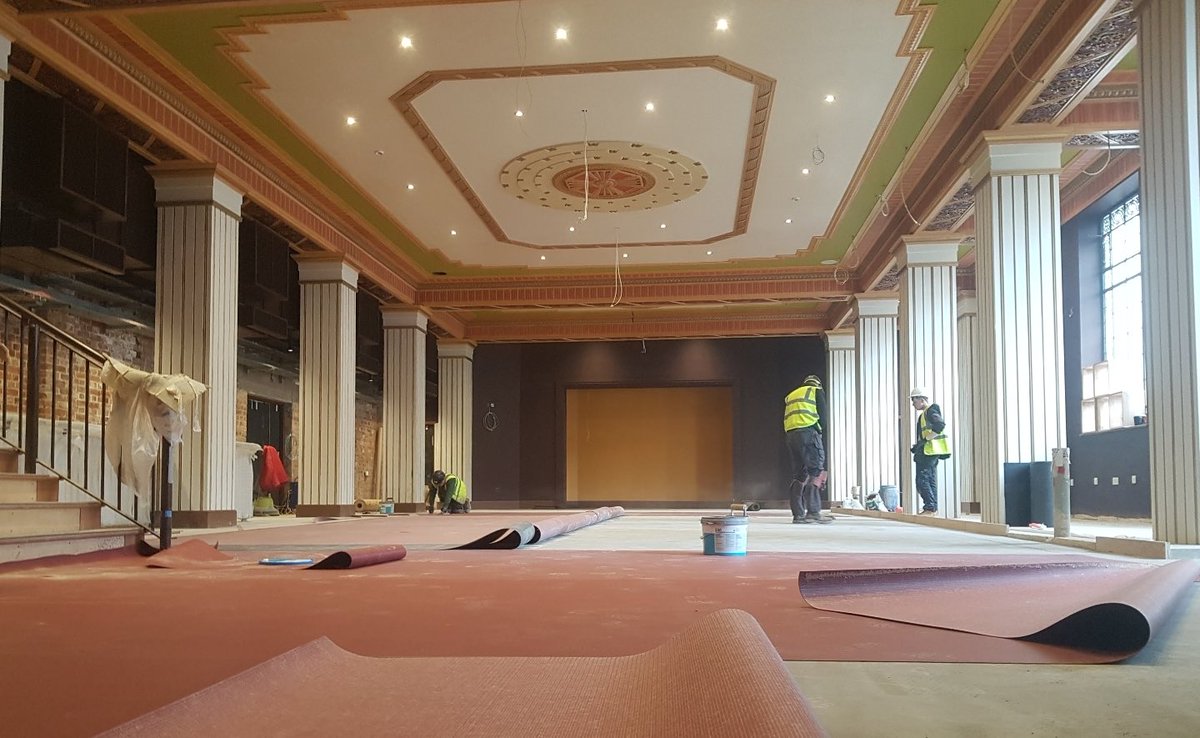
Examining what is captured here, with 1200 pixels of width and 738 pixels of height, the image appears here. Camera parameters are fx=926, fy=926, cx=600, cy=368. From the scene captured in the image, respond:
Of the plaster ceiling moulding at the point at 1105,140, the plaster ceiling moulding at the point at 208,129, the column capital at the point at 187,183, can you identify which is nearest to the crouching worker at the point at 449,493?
the plaster ceiling moulding at the point at 208,129

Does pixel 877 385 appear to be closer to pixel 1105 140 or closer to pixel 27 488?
pixel 1105 140

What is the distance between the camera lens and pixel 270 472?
17.5 metres

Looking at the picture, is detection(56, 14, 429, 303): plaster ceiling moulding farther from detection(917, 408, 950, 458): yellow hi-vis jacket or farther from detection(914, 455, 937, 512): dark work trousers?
detection(914, 455, 937, 512): dark work trousers

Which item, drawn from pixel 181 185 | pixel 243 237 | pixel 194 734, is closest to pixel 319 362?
pixel 243 237

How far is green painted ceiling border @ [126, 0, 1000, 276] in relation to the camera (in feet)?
26.5

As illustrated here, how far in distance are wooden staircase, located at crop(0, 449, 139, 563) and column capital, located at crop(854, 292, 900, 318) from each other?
13.8 meters

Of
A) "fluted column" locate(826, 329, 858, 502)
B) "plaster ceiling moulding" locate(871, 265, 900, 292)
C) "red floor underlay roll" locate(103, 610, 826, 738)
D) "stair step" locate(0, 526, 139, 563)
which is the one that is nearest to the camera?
"red floor underlay roll" locate(103, 610, 826, 738)

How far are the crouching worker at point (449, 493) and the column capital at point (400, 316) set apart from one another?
3062mm

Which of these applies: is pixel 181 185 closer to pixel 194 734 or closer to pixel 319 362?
pixel 319 362

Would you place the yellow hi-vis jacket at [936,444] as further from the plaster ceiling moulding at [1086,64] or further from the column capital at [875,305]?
the column capital at [875,305]

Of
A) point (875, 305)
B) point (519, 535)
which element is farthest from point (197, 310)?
point (875, 305)

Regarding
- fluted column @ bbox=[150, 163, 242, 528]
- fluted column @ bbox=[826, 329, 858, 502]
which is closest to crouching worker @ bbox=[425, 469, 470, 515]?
fluted column @ bbox=[150, 163, 242, 528]

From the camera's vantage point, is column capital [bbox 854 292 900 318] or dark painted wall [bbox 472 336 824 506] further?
dark painted wall [bbox 472 336 824 506]

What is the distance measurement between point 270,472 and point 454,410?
5.09 m
